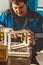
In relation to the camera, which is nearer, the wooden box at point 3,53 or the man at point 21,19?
the wooden box at point 3,53

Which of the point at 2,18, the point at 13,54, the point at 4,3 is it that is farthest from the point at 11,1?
the point at 13,54

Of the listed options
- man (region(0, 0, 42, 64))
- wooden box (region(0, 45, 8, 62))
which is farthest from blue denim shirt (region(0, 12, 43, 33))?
wooden box (region(0, 45, 8, 62))

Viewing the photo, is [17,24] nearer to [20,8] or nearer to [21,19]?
[21,19]

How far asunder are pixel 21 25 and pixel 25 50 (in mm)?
782

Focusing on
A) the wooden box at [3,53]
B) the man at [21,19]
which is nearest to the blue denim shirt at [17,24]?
the man at [21,19]

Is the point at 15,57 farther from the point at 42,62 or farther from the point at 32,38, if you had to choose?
the point at 32,38

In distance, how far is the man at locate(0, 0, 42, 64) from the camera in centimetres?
204

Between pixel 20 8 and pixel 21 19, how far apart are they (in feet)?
0.45

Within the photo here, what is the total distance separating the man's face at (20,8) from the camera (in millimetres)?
2010

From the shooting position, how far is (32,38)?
→ 1.97 metres

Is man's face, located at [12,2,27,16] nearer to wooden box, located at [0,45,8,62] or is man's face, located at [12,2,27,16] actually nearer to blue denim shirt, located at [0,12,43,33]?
blue denim shirt, located at [0,12,43,33]

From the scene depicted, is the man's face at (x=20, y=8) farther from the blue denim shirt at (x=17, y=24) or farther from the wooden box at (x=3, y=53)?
the wooden box at (x=3, y=53)

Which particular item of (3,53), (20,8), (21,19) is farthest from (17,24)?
(3,53)

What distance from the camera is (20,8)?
203 cm
